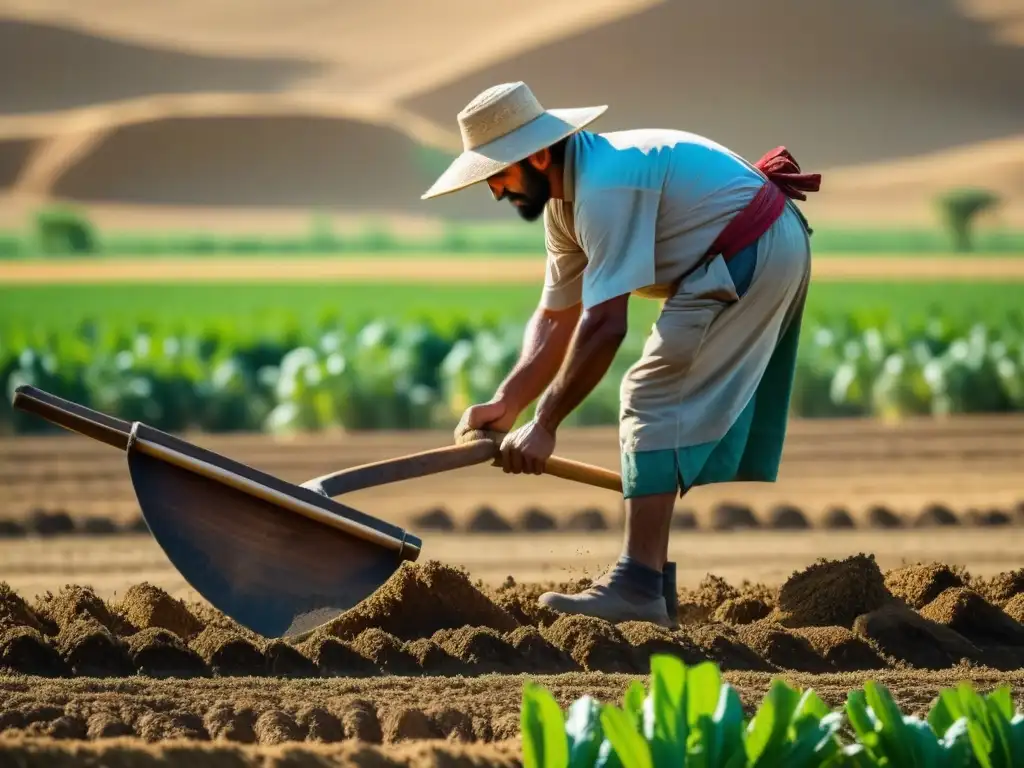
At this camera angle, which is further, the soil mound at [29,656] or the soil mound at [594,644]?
the soil mound at [594,644]

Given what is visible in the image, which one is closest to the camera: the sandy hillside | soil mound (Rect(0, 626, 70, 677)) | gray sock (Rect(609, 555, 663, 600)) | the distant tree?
soil mound (Rect(0, 626, 70, 677))

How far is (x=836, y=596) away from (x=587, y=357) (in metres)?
1.26

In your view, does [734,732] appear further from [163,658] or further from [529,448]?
[163,658]

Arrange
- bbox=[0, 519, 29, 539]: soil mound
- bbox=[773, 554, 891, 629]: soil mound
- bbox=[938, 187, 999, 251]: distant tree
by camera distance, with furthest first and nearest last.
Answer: bbox=[938, 187, 999, 251]: distant tree → bbox=[0, 519, 29, 539]: soil mound → bbox=[773, 554, 891, 629]: soil mound

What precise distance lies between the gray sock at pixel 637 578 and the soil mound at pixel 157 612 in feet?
4.49

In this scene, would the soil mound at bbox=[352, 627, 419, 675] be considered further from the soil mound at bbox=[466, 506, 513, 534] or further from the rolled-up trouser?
the soil mound at bbox=[466, 506, 513, 534]

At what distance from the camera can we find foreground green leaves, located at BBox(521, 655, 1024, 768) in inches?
133

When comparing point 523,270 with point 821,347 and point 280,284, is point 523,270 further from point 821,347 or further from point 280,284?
point 821,347

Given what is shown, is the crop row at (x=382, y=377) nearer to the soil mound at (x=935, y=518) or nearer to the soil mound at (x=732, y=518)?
the soil mound at (x=732, y=518)

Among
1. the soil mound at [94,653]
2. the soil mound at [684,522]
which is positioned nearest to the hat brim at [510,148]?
the soil mound at [94,653]

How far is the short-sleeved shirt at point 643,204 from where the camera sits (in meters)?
5.29

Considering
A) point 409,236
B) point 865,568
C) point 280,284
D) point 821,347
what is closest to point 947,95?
point 409,236

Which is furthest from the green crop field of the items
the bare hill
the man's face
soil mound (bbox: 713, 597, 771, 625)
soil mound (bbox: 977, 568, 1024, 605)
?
the bare hill

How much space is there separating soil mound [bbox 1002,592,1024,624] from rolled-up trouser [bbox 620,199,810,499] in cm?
114
